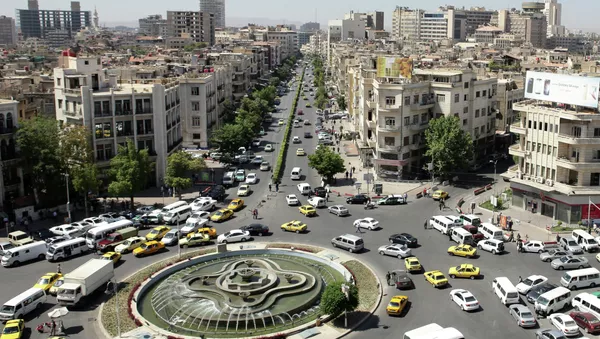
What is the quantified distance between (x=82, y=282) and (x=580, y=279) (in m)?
28.3

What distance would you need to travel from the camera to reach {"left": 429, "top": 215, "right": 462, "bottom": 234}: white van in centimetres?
4653

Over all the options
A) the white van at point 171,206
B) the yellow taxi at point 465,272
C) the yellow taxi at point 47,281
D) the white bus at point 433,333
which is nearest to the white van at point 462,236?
the yellow taxi at point 465,272

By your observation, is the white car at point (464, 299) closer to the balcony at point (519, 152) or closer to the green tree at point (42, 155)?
the balcony at point (519, 152)

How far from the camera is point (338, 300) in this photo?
3080cm

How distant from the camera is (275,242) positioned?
148ft

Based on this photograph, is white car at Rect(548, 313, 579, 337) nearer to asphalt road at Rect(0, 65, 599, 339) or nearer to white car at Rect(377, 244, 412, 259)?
asphalt road at Rect(0, 65, 599, 339)

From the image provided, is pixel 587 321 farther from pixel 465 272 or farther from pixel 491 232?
pixel 491 232

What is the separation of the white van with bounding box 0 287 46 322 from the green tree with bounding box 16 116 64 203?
62.6 feet

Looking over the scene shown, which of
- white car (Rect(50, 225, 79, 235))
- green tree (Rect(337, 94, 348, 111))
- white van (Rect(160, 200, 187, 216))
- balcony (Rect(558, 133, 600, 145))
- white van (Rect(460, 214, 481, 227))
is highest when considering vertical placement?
balcony (Rect(558, 133, 600, 145))

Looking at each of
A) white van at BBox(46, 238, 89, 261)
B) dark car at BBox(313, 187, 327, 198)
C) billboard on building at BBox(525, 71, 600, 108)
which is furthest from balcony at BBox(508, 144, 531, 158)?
white van at BBox(46, 238, 89, 261)

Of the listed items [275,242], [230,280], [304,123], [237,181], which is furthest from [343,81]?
[230,280]

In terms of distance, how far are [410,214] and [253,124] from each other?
37.8 m

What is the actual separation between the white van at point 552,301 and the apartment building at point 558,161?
17100 millimetres

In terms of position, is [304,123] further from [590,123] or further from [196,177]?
[590,123]
